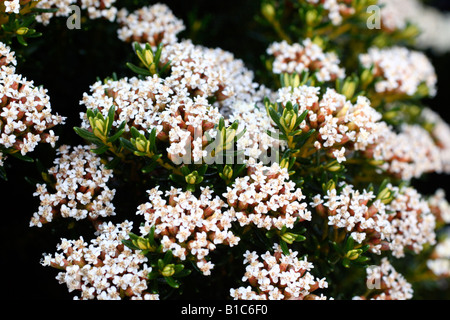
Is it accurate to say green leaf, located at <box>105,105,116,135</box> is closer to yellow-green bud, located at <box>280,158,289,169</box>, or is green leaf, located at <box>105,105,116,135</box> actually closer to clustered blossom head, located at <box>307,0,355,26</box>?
yellow-green bud, located at <box>280,158,289,169</box>

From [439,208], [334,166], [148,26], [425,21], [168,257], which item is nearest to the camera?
[168,257]

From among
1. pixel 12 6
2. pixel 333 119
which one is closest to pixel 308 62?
pixel 333 119

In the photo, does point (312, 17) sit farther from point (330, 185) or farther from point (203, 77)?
point (330, 185)

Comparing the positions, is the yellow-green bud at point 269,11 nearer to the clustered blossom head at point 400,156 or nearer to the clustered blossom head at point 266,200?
the clustered blossom head at point 400,156

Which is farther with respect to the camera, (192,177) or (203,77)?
(203,77)

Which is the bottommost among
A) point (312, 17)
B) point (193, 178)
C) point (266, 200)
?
point (266, 200)

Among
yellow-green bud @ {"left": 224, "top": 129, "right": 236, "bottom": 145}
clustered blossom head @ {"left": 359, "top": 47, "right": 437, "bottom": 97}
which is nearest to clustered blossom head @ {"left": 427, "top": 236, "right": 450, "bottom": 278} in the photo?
clustered blossom head @ {"left": 359, "top": 47, "right": 437, "bottom": 97}

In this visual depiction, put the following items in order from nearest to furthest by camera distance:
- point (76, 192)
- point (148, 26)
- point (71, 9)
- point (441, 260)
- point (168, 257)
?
point (168, 257), point (76, 192), point (71, 9), point (148, 26), point (441, 260)

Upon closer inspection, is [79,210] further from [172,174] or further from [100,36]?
[100,36]
